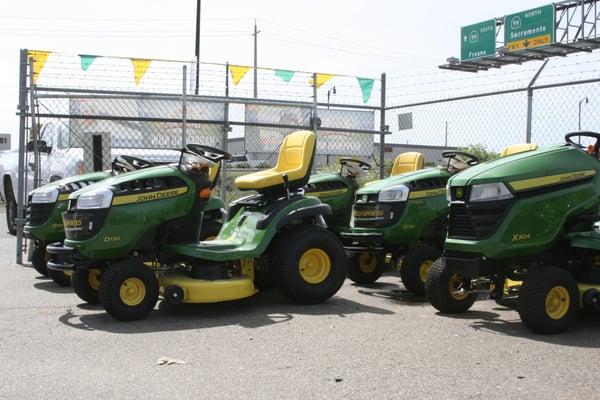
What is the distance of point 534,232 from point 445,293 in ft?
3.50

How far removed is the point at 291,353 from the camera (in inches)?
201

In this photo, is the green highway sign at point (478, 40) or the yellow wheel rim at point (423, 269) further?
the green highway sign at point (478, 40)

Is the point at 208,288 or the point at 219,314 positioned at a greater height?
the point at 208,288

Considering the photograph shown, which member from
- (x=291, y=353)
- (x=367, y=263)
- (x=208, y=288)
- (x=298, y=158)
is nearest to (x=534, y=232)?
(x=291, y=353)

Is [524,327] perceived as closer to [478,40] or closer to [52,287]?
[52,287]

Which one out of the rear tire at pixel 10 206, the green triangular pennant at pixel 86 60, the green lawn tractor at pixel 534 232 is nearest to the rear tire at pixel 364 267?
the green lawn tractor at pixel 534 232

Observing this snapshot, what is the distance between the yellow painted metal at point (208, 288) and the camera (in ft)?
21.2

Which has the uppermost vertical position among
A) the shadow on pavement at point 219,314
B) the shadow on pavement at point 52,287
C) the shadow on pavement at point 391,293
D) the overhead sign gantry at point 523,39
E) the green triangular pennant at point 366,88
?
the overhead sign gantry at point 523,39

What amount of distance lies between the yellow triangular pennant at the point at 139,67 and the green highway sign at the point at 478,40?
31255 millimetres

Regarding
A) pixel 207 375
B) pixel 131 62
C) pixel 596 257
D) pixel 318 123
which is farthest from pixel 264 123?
pixel 207 375

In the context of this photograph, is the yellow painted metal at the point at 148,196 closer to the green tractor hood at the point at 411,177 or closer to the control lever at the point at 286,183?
the control lever at the point at 286,183

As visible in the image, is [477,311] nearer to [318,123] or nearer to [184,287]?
[184,287]

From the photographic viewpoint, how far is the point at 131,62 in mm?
10477

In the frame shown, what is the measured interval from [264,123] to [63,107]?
318 cm
